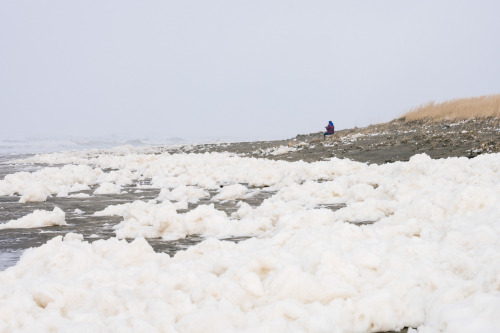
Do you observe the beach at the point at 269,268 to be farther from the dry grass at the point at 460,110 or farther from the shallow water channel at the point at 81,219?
the dry grass at the point at 460,110

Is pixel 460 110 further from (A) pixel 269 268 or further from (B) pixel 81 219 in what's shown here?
(A) pixel 269 268

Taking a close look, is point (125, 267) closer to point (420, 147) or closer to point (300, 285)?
point (300, 285)

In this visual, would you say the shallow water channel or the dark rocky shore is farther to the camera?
the dark rocky shore

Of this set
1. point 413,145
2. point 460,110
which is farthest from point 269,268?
point 460,110

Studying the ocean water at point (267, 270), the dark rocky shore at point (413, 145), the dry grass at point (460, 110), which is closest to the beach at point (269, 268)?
the ocean water at point (267, 270)

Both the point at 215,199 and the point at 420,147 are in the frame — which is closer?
the point at 215,199

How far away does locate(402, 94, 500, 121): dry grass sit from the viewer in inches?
675

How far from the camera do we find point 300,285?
9.18ft

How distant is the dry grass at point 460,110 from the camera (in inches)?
675

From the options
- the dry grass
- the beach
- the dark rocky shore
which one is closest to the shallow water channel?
the beach

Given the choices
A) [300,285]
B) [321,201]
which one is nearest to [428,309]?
[300,285]

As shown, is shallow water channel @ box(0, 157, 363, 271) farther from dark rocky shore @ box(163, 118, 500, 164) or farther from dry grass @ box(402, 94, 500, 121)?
dry grass @ box(402, 94, 500, 121)

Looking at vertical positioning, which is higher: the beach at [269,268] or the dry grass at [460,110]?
the dry grass at [460,110]

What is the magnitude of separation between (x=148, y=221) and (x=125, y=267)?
1.84 metres
